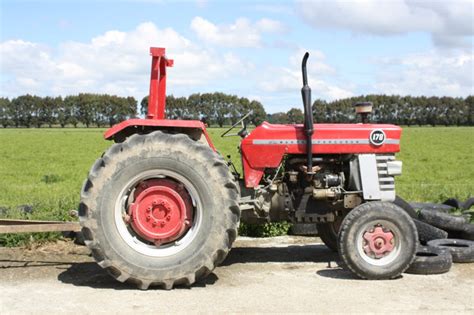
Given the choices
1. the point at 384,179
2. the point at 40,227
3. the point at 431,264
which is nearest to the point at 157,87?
the point at 40,227

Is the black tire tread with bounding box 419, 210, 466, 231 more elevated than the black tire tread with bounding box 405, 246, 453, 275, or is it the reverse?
the black tire tread with bounding box 419, 210, 466, 231

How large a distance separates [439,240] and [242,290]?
9.18ft

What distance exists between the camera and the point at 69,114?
92.8 m

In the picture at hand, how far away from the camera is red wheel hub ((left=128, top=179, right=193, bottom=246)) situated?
227 inches

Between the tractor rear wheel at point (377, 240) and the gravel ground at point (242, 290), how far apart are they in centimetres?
18

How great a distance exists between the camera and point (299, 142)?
6273 millimetres

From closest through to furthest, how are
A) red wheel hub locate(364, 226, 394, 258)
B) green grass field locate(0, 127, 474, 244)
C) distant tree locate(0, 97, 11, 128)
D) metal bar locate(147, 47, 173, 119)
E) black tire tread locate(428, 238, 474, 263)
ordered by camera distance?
red wheel hub locate(364, 226, 394, 258) → metal bar locate(147, 47, 173, 119) → black tire tread locate(428, 238, 474, 263) → green grass field locate(0, 127, 474, 244) → distant tree locate(0, 97, 11, 128)

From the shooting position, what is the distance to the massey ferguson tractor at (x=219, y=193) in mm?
5586

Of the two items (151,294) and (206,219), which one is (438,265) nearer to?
(206,219)

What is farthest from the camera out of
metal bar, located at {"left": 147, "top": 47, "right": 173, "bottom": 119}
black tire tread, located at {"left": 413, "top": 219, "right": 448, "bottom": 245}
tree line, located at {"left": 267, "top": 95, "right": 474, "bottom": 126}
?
tree line, located at {"left": 267, "top": 95, "right": 474, "bottom": 126}

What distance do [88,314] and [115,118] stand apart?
247 feet

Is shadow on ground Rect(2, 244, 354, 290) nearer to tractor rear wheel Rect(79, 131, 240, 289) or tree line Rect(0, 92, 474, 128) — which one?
tractor rear wheel Rect(79, 131, 240, 289)

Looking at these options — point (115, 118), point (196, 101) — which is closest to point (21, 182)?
point (196, 101)

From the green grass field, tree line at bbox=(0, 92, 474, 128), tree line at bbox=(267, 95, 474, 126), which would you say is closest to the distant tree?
tree line at bbox=(0, 92, 474, 128)
